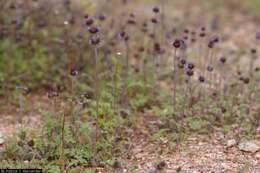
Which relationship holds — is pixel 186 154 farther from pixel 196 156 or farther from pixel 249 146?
pixel 249 146

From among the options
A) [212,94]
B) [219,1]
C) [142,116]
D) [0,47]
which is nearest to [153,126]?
[142,116]

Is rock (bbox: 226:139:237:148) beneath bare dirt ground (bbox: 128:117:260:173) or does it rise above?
above

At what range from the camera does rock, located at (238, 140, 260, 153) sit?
3.79m

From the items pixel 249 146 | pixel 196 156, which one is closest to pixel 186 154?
pixel 196 156

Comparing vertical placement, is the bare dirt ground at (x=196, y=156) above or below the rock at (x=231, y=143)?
below

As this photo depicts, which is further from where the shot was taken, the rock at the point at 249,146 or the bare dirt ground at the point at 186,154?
the rock at the point at 249,146

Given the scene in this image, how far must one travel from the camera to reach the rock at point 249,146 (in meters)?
3.79

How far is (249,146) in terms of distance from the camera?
3818 millimetres

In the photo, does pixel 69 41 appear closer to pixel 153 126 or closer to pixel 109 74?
pixel 109 74

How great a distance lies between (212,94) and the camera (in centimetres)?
449

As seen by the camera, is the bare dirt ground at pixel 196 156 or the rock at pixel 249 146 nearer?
the bare dirt ground at pixel 196 156

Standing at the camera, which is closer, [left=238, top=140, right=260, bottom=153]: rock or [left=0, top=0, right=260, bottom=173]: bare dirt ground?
[left=0, top=0, right=260, bottom=173]: bare dirt ground

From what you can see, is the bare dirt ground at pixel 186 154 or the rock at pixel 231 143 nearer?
the bare dirt ground at pixel 186 154

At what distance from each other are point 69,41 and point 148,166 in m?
1.91
